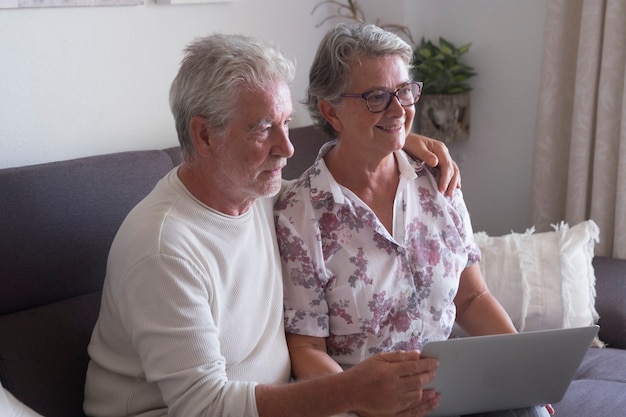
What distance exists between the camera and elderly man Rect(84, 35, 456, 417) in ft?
5.25

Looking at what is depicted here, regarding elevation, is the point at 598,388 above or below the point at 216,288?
below

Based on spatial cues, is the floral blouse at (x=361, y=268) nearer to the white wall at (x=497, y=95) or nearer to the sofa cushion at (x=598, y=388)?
the sofa cushion at (x=598, y=388)

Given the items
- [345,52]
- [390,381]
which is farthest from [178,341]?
[345,52]

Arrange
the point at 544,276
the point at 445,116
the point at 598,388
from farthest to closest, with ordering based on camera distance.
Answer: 1. the point at 445,116
2. the point at 544,276
3. the point at 598,388

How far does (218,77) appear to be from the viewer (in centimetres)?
168

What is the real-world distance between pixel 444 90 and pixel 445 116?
9cm

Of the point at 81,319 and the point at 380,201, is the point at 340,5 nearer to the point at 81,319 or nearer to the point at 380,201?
the point at 380,201

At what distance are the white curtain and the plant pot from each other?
30cm

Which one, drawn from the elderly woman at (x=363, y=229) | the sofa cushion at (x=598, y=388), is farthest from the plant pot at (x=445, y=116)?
the elderly woman at (x=363, y=229)

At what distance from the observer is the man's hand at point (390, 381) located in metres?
1.59

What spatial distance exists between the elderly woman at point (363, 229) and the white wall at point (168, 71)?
60cm

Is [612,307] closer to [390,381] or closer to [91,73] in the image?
[390,381]

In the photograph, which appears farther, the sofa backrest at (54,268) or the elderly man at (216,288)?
the sofa backrest at (54,268)

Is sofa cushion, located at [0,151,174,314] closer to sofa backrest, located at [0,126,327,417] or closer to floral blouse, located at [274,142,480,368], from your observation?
sofa backrest, located at [0,126,327,417]
